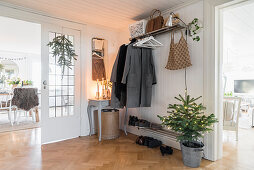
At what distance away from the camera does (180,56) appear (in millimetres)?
2402

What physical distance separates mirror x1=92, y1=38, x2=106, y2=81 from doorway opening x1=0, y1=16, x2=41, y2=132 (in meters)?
1.76

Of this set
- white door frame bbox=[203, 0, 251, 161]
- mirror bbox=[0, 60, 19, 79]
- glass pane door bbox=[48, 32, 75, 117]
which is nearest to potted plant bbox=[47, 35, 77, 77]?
glass pane door bbox=[48, 32, 75, 117]

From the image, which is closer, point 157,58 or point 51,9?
point 51,9

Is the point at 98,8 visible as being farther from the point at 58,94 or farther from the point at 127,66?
the point at 58,94

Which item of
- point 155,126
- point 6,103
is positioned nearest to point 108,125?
point 155,126

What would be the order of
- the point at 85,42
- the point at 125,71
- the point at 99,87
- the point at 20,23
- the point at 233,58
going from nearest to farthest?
the point at 125,71
the point at 85,42
the point at 99,87
the point at 20,23
the point at 233,58

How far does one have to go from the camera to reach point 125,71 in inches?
103

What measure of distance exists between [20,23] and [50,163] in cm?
342

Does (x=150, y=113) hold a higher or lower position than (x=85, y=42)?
lower

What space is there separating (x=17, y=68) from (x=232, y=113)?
7.82 m

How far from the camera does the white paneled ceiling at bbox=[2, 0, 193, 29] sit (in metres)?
2.48

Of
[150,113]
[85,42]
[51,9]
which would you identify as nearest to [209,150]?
[150,113]

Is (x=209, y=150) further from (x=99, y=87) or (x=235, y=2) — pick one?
(x=99, y=87)

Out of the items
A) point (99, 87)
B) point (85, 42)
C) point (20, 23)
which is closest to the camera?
point (85, 42)
